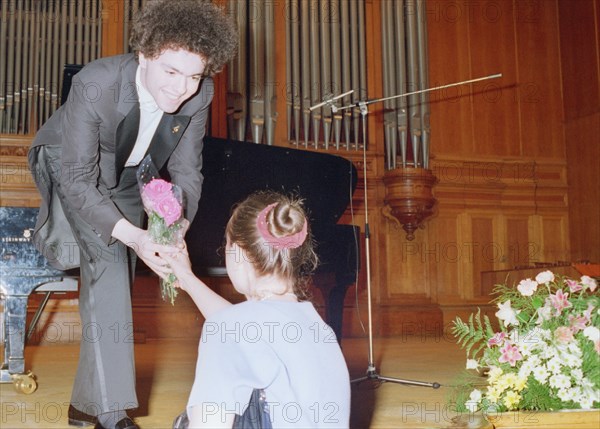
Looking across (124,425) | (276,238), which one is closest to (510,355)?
(276,238)

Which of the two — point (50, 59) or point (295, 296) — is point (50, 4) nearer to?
point (50, 59)

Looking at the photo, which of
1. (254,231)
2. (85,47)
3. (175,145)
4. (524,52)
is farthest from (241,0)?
(254,231)

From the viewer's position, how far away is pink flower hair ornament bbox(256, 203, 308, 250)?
1.49 meters

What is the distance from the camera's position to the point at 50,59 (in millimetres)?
5414

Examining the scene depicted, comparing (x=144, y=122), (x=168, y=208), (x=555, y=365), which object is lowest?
(x=555, y=365)

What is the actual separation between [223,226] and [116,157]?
124cm

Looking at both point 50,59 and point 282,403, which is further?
point 50,59

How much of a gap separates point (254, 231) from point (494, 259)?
508cm

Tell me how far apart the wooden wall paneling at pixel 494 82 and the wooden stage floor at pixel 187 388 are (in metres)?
2.10

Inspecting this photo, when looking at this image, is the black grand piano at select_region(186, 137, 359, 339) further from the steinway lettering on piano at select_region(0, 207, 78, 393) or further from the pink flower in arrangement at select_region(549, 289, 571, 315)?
the pink flower in arrangement at select_region(549, 289, 571, 315)

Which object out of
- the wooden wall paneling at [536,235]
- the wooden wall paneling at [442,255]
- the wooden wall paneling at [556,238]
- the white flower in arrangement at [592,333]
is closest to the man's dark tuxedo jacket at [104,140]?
the white flower in arrangement at [592,333]

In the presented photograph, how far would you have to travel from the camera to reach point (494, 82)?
6.48 m

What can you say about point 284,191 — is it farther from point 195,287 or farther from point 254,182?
point 195,287

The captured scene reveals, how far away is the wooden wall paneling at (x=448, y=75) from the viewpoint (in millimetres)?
6312
